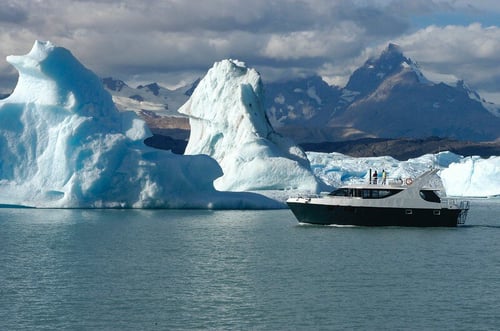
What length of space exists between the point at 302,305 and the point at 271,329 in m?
3.12

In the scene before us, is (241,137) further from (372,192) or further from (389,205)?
(389,205)

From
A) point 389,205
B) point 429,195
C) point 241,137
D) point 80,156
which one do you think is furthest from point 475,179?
point 389,205

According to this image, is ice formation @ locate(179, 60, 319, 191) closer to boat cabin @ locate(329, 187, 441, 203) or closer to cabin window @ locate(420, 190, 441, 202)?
cabin window @ locate(420, 190, 441, 202)

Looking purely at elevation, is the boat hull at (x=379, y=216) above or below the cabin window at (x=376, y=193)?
below

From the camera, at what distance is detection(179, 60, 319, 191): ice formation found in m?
72.8

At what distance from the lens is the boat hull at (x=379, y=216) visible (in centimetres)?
4784

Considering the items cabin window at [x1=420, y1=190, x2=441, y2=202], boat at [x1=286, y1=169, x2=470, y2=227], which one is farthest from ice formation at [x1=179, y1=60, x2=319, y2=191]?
cabin window at [x1=420, y1=190, x2=441, y2=202]

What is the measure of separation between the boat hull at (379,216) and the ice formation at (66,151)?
13871mm

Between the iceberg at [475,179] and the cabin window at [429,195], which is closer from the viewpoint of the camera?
the cabin window at [429,195]

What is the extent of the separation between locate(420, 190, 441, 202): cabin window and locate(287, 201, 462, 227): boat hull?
534 mm

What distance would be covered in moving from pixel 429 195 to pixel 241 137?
3281 centimetres

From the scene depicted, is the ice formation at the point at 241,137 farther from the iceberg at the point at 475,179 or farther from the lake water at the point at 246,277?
the iceberg at the point at 475,179

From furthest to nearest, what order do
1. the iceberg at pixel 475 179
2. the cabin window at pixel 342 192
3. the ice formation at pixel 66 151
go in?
the iceberg at pixel 475 179, the ice formation at pixel 66 151, the cabin window at pixel 342 192

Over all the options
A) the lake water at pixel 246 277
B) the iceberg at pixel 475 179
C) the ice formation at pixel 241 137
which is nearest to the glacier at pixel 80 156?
the ice formation at pixel 241 137
